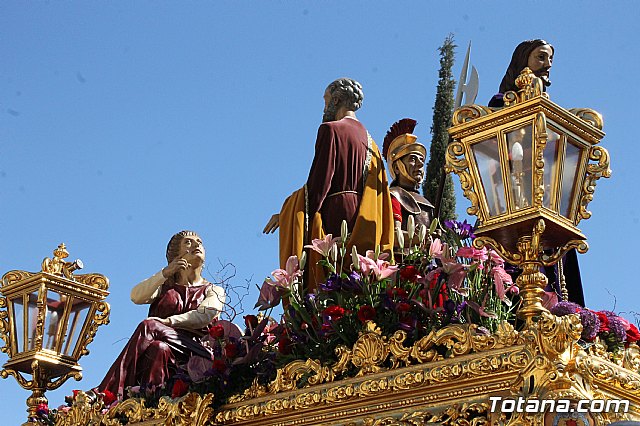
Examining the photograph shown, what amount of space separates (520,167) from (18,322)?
13.2 feet

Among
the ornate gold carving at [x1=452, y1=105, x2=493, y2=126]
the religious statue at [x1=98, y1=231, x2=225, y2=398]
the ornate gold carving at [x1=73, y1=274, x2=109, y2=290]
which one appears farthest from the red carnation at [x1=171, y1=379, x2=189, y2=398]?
the ornate gold carving at [x1=452, y1=105, x2=493, y2=126]

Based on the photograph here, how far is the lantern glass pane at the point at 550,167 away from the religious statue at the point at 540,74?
1.56 meters

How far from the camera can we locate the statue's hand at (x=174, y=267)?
6.50 meters

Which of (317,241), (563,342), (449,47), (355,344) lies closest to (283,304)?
(317,241)

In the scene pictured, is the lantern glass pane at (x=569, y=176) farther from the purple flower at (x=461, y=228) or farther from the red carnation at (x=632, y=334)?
the purple flower at (x=461, y=228)

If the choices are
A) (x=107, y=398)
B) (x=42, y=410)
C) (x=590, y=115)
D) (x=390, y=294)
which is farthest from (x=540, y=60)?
(x=42, y=410)

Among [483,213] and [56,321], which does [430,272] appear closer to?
[483,213]

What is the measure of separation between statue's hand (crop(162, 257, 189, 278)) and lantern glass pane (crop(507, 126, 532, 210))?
2941 millimetres

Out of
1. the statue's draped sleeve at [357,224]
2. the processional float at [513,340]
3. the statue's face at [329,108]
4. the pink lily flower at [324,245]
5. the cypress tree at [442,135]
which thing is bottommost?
the processional float at [513,340]

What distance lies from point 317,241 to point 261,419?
3.09 feet

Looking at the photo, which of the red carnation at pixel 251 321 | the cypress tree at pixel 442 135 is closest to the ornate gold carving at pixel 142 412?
the red carnation at pixel 251 321

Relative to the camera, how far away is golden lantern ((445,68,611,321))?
13.3 feet

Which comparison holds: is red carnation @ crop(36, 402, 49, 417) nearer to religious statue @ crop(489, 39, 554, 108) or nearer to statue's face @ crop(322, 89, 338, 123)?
statue's face @ crop(322, 89, 338, 123)

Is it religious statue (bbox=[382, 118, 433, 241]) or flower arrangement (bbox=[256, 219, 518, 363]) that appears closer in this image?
flower arrangement (bbox=[256, 219, 518, 363])
